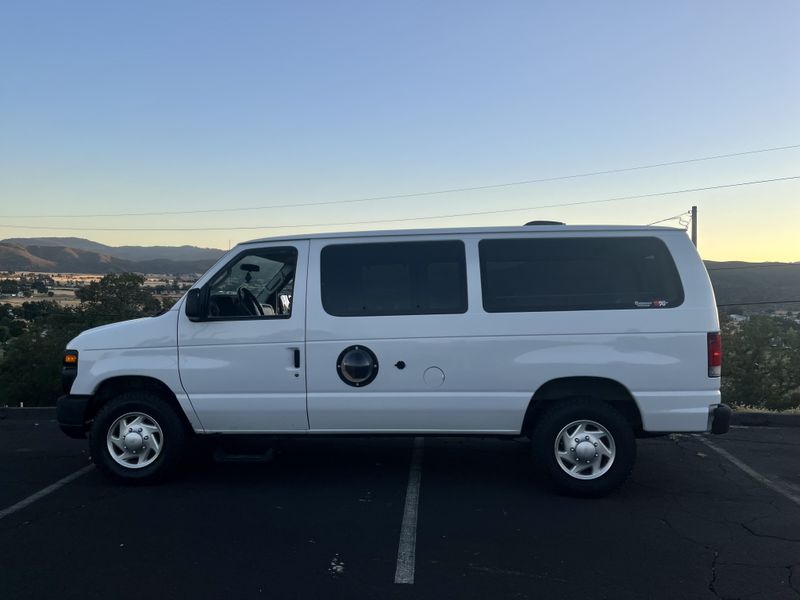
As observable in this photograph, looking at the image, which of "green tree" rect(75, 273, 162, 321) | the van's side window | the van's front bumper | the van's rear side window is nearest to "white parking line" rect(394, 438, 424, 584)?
the van's side window

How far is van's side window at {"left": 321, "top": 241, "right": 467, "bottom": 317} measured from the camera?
5.30m

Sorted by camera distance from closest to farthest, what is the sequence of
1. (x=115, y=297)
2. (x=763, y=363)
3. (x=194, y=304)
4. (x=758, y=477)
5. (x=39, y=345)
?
1. (x=194, y=304)
2. (x=758, y=477)
3. (x=763, y=363)
4. (x=115, y=297)
5. (x=39, y=345)

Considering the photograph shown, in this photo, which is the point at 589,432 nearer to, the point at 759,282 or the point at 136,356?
the point at 136,356

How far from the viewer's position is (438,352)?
5207mm

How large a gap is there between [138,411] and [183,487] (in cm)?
77

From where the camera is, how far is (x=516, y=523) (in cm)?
472

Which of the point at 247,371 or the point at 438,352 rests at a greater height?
the point at 438,352

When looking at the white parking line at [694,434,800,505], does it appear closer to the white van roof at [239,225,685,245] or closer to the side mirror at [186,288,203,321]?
the white van roof at [239,225,685,245]

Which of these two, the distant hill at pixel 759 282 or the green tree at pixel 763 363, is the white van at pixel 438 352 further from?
the distant hill at pixel 759 282

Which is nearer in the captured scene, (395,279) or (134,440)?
(395,279)

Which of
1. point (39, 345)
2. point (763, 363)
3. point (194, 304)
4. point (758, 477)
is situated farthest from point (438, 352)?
→ point (39, 345)

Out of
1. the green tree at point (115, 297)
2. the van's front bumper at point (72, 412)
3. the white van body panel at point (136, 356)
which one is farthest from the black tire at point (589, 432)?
the green tree at point (115, 297)

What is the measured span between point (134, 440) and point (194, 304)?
4.34ft

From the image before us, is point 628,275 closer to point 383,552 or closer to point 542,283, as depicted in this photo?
point 542,283
